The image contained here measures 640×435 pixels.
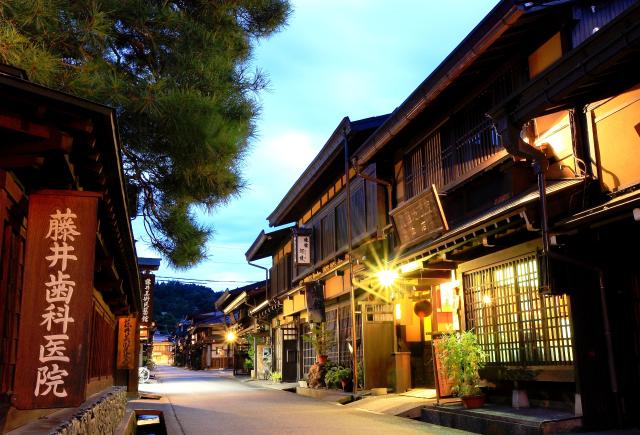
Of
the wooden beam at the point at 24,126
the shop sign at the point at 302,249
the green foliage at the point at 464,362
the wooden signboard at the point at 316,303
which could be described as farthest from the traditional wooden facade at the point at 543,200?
the shop sign at the point at 302,249

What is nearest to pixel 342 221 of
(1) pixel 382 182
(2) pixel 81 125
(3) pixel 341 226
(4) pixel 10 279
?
(3) pixel 341 226

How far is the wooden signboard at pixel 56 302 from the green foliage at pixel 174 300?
127 meters

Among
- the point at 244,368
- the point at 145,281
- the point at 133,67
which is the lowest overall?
the point at 244,368

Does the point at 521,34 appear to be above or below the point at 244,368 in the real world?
above

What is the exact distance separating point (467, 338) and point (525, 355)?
1.24 metres

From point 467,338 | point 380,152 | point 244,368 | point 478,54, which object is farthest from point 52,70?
point 244,368

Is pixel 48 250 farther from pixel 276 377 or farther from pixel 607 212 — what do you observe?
pixel 276 377

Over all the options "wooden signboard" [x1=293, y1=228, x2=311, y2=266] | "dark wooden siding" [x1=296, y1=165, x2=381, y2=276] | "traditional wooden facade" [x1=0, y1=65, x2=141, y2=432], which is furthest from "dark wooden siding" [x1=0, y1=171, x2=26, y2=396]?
"wooden signboard" [x1=293, y1=228, x2=311, y2=266]

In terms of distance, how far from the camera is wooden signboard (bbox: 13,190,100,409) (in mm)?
5277

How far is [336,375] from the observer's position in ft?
69.5

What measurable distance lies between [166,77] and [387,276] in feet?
27.4

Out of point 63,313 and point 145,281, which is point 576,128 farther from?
point 145,281

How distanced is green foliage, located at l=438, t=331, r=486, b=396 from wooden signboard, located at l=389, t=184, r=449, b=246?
8.84ft

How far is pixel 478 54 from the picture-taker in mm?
12102
